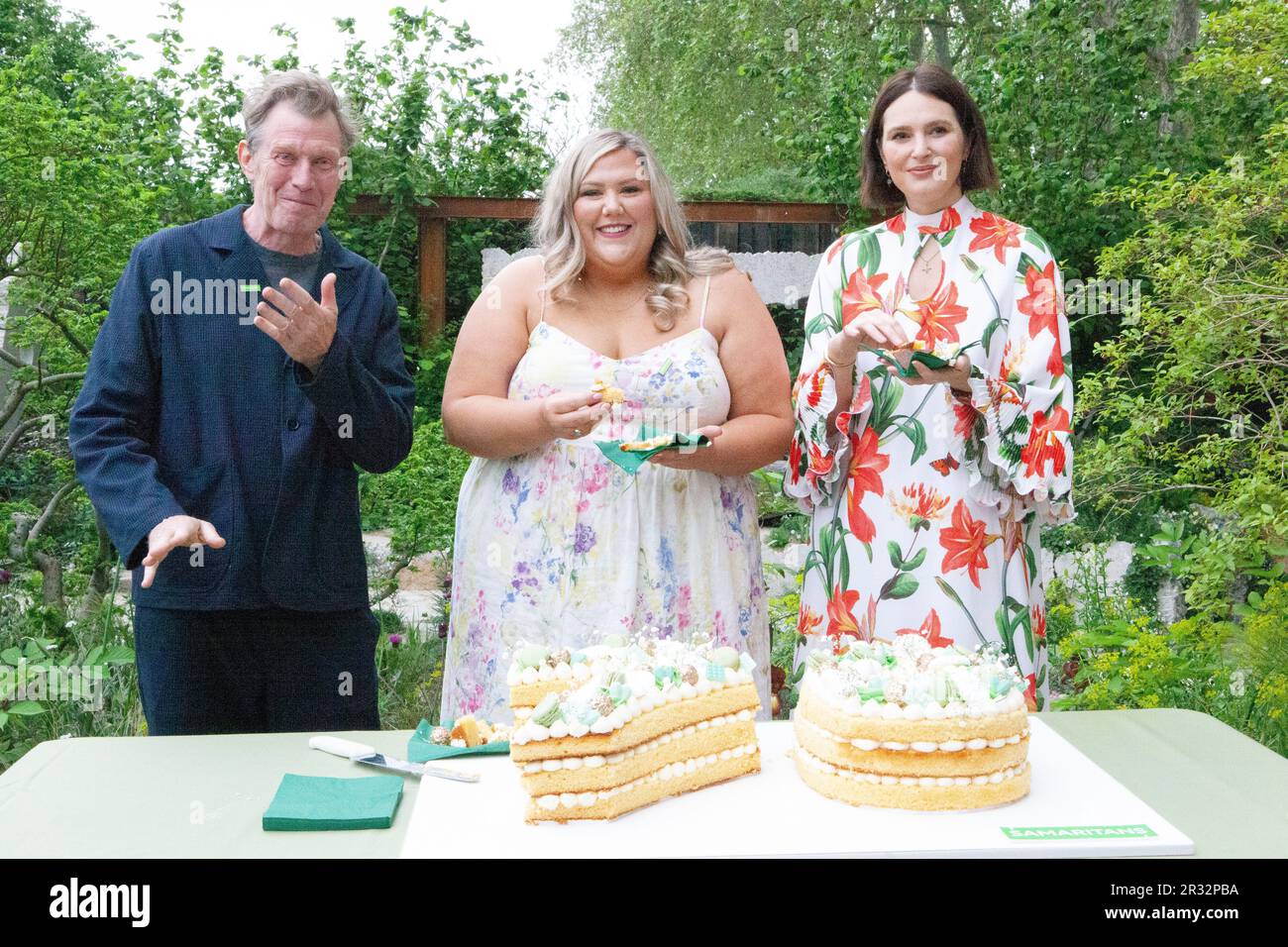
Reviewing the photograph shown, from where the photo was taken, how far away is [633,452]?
2674 mm

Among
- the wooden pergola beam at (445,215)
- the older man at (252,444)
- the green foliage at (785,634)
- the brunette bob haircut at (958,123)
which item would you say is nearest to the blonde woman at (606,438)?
the older man at (252,444)

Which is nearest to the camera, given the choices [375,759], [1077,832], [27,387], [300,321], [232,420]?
[1077,832]

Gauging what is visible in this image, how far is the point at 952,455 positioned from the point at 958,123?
81 cm

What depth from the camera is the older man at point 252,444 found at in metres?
2.73

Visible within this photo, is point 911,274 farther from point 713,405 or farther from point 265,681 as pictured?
point 265,681

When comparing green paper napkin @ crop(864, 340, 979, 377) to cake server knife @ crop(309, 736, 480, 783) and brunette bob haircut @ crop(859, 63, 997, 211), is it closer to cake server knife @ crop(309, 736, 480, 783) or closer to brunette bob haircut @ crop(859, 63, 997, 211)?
brunette bob haircut @ crop(859, 63, 997, 211)

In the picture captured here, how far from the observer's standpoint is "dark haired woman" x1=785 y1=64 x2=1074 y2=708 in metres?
2.82

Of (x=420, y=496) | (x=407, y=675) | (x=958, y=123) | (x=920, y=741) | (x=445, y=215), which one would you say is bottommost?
(x=407, y=675)

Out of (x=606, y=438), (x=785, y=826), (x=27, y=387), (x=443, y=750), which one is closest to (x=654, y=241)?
(x=606, y=438)

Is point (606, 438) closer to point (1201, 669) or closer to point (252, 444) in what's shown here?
point (252, 444)

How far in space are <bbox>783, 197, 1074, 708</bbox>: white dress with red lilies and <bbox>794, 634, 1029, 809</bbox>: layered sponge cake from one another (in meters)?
0.87

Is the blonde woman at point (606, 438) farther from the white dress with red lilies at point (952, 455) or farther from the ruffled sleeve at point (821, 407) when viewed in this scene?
the white dress with red lilies at point (952, 455)

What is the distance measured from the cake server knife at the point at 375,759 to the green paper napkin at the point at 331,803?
6cm

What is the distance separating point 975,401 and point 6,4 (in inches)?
550
